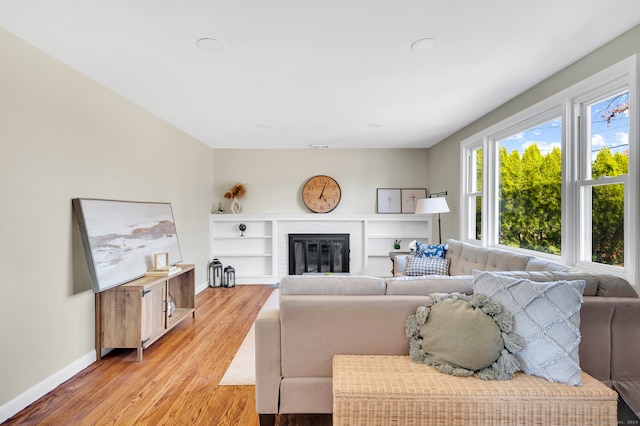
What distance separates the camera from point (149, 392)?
2.36 metres

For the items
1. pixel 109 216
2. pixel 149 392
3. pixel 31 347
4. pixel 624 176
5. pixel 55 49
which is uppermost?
pixel 55 49

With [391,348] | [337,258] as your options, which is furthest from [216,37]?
[337,258]

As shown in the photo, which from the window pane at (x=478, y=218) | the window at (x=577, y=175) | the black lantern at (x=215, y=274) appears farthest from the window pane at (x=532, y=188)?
the black lantern at (x=215, y=274)

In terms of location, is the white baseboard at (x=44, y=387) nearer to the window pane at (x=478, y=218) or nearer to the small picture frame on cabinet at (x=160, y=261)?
the small picture frame on cabinet at (x=160, y=261)

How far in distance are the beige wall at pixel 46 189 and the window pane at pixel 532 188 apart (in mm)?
4021

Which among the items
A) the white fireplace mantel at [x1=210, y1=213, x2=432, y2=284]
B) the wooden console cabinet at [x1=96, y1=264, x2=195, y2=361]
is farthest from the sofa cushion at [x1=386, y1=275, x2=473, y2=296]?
the white fireplace mantel at [x1=210, y1=213, x2=432, y2=284]

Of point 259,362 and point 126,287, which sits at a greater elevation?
point 126,287

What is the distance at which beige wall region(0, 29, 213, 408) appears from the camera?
212 centimetres

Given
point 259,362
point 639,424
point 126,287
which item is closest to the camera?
point 639,424

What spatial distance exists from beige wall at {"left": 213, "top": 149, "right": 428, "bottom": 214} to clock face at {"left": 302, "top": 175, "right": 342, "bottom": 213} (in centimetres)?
10

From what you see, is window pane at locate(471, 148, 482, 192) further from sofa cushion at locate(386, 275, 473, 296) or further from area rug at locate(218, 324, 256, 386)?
area rug at locate(218, 324, 256, 386)

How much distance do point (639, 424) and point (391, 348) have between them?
1306mm

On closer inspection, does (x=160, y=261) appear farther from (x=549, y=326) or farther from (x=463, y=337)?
(x=549, y=326)

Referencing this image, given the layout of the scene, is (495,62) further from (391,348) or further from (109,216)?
(109,216)
